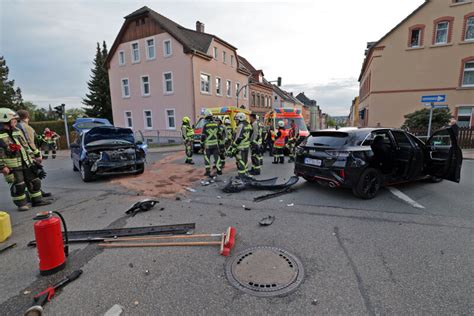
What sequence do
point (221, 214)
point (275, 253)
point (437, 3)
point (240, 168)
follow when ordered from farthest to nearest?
point (437, 3) < point (240, 168) < point (221, 214) < point (275, 253)

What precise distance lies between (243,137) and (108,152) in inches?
162

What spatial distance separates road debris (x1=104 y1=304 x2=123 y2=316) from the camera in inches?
84.5

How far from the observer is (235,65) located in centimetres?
2888

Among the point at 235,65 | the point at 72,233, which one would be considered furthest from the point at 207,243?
the point at 235,65

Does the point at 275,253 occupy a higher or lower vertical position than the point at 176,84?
lower

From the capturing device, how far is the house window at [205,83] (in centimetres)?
2301

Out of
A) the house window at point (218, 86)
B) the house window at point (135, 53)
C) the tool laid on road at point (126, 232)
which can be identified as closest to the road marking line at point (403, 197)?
the tool laid on road at point (126, 232)

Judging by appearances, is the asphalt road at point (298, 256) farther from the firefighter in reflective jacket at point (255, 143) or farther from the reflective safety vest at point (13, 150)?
the firefighter in reflective jacket at point (255, 143)

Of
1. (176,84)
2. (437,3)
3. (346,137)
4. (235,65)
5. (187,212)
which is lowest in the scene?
(187,212)

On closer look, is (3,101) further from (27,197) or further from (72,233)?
(72,233)

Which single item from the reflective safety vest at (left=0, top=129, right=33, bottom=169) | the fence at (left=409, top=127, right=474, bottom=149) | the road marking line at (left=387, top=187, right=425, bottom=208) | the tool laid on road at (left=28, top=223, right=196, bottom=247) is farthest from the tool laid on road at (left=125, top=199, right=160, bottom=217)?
Result: the fence at (left=409, top=127, right=474, bottom=149)

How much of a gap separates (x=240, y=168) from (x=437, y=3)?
2369cm

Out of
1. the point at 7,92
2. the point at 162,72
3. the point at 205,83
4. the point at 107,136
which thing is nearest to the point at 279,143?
the point at 107,136

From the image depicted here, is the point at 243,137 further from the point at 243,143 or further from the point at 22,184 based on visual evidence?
the point at 22,184
